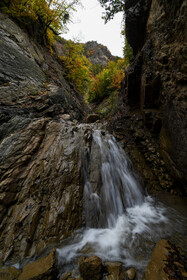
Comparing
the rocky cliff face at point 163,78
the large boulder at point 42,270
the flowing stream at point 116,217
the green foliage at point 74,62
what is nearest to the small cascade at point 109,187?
the flowing stream at point 116,217

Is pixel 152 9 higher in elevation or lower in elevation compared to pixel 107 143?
higher

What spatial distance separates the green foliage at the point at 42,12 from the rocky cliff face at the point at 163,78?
510 cm

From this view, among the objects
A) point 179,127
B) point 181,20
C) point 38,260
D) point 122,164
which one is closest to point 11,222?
Result: point 38,260

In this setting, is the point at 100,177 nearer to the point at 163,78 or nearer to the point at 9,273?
the point at 9,273

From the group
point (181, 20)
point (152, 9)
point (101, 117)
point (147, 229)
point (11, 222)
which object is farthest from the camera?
point (101, 117)

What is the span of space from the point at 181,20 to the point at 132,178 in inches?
198

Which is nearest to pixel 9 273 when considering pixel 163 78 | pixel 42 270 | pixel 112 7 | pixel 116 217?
pixel 42 270

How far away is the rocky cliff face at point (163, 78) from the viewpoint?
10.5 ft

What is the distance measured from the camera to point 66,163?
341 cm

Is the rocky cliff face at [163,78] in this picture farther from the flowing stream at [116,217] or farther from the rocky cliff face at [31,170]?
the rocky cliff face at [31,170]

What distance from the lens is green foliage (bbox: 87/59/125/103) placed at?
482 inches

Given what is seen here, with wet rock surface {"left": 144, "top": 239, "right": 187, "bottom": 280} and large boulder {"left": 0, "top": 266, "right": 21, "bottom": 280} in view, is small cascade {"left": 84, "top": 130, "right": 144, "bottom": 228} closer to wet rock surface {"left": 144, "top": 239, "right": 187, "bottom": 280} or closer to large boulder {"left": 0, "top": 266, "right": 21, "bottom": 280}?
wet rock surface {"left": 144, "top": 239, "right": 187, "bottom": 280}

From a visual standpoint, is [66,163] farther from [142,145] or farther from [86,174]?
[142,145]

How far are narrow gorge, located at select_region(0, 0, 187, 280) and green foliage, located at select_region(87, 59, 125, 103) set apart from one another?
603cm
